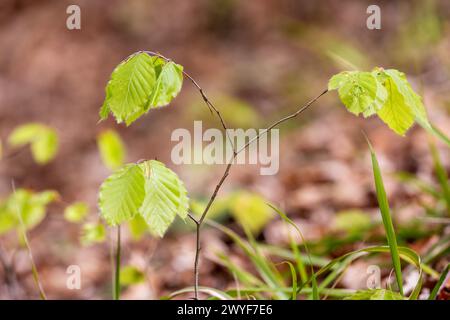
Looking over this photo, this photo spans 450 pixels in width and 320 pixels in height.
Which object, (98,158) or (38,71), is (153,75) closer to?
(98,158)

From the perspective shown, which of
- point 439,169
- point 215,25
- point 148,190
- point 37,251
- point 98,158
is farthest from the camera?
point 215,25

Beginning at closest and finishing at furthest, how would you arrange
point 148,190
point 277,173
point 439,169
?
point 148,190 → point 439,169 → point 277,173

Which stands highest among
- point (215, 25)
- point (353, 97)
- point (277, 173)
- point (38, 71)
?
point (215, 25)

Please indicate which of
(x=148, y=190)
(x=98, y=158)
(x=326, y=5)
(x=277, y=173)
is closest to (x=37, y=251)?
(x=98, y=158)

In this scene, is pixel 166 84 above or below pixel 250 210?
above

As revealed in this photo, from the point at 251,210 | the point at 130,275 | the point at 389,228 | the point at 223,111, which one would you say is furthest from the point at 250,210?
the point at 223,111

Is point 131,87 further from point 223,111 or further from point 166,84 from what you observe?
point 223,111

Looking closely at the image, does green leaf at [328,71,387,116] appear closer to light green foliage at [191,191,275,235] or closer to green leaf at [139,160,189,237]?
green leaf at [139,160,189,237]

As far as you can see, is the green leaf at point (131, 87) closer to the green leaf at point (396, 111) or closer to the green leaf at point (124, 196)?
the green leaf at point (124, 196)
